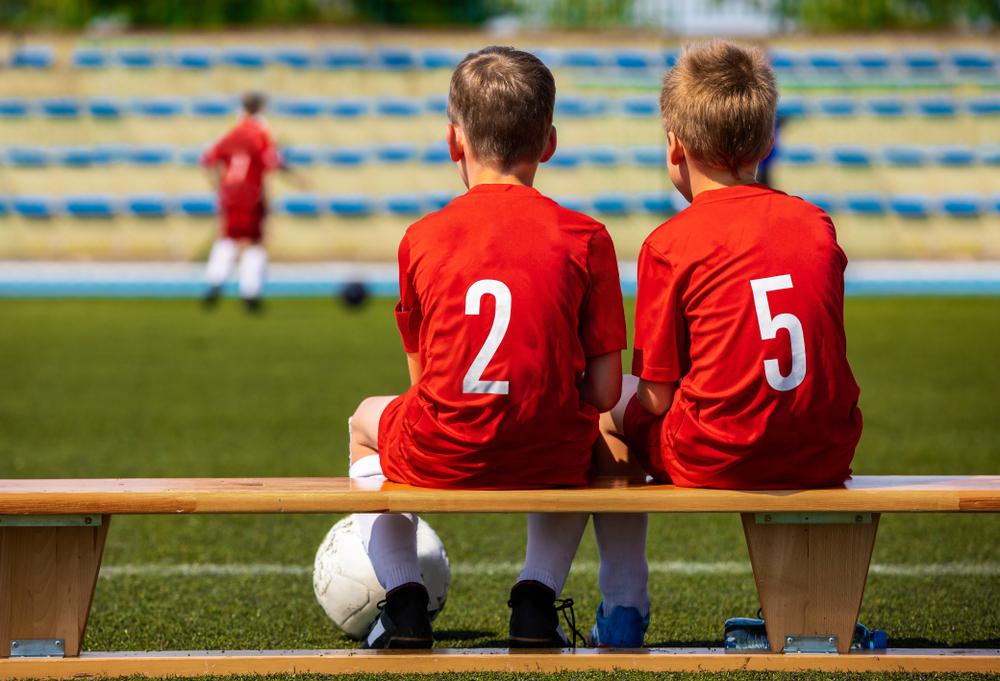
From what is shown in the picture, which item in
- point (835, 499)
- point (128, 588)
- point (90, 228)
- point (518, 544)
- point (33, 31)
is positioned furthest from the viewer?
point (33, 31)

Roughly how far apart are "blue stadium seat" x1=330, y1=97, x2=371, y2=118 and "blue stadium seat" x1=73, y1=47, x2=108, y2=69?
11.7ft

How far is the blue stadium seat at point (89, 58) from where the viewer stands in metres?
21.3

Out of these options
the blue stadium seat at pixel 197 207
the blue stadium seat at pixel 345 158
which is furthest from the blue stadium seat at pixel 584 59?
the blue stadium seat at pixel 197 207

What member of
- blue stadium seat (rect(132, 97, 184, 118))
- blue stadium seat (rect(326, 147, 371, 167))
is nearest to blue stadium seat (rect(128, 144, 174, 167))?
blue stadium seat (rect(132, 97, 184, 118))

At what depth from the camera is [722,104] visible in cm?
294

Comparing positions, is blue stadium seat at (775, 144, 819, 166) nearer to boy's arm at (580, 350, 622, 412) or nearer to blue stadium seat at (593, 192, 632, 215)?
blue stadium seat at (593, 192, 632, 215)

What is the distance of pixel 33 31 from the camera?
21594 mm

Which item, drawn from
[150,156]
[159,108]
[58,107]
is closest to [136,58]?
[159,108]

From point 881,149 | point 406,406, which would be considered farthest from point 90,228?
point 406,406

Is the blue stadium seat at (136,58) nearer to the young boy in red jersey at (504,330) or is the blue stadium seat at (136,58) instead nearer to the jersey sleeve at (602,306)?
the young boy in red jersey at (504,330)

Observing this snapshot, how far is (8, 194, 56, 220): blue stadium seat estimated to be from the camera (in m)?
20.1

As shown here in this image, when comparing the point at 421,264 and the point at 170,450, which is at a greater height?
the point at 421,264

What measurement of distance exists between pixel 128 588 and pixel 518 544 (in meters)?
1.31

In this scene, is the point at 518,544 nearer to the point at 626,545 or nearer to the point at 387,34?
the point at 626,545
